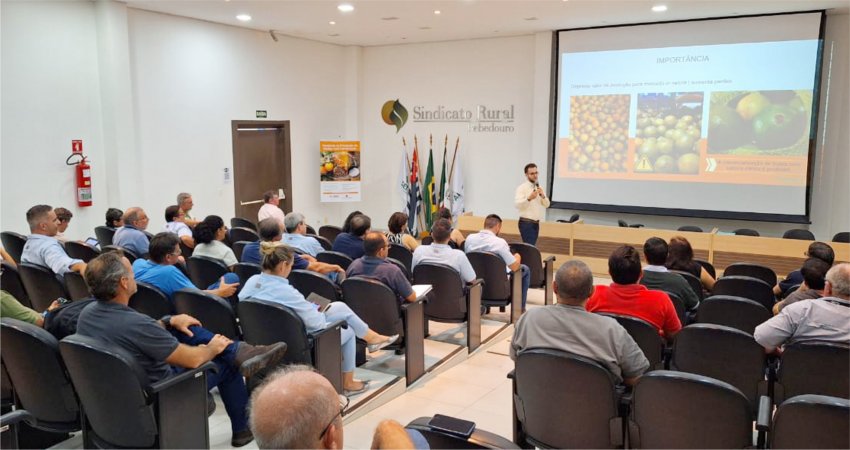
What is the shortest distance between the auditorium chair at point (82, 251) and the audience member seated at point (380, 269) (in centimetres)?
228

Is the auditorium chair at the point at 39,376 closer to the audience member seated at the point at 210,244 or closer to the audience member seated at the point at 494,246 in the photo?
the audience member seated at the point at 210,244

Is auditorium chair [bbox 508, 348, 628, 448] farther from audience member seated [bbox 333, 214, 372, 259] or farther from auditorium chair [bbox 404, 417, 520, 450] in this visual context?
audience member seated [bbox 333, 214, 372, 259]

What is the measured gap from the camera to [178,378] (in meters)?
2.74

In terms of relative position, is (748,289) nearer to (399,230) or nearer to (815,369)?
(815,369)

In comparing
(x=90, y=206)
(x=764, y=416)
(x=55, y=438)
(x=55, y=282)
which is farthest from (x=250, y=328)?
(x=90, y=206)

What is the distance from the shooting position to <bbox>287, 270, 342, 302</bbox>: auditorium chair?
4.13m

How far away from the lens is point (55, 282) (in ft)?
14.5

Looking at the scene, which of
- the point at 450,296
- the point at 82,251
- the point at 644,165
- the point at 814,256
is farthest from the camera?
the point at 644,165

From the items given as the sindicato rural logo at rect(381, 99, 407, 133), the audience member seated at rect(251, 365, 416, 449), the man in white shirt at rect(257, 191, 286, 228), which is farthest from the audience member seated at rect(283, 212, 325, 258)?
the sindicato rural logo at rect(381, 99, 407, 133)

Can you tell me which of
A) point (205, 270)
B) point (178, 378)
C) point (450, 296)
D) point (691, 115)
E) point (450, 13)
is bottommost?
point (450, 296)

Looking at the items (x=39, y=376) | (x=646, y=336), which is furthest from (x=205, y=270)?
(x=646, y=336)

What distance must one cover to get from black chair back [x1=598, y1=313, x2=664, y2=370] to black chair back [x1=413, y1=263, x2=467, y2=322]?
1741 mm

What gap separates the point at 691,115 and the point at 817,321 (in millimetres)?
6086

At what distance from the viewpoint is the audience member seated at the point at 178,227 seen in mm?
5762
